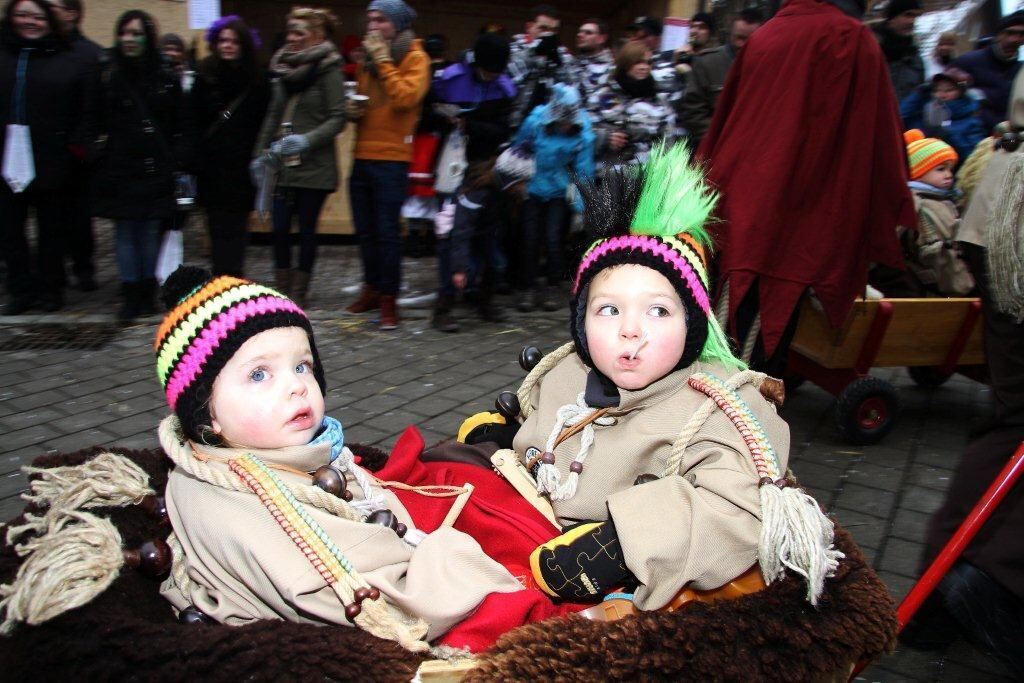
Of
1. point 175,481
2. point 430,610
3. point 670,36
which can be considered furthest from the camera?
point 670,36

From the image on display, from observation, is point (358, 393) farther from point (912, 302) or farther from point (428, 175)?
point (912, 302)

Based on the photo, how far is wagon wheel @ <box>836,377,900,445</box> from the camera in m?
3.73

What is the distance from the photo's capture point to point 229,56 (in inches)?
190

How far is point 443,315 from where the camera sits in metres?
5.36

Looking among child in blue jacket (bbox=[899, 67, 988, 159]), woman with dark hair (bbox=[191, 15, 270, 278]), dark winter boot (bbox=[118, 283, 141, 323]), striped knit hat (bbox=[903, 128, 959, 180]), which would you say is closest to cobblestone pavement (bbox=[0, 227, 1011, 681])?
dark winter boot (bbox=[118, 283, 141, 323])

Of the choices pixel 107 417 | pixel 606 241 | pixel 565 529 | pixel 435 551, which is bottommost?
pixel 107 417

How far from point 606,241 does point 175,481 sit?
3.93 ft

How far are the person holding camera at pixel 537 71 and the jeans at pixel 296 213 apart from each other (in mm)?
1388

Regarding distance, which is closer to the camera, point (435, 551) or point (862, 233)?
point (435, 551)

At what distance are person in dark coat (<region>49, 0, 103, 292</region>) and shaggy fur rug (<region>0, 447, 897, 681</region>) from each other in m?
4.43

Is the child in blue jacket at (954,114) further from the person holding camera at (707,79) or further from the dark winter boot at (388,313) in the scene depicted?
the dark winter boot at (388,313)

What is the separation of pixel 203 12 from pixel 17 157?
2601 mm

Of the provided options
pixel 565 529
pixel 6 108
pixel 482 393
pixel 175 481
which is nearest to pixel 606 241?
pixel 565 529

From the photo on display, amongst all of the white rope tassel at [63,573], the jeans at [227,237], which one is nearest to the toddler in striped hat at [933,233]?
the white rope tassel at [63,573]
